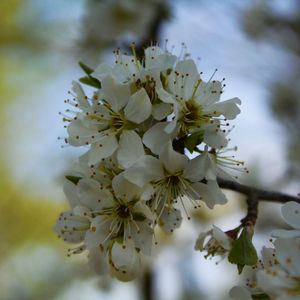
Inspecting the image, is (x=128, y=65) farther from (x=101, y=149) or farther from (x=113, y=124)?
(x=101, y=149)

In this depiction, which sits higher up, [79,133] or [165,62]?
[165,62]

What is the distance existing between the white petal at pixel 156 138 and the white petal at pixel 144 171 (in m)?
0.03

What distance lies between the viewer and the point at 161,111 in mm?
1271

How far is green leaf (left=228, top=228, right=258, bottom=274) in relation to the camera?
1.26m

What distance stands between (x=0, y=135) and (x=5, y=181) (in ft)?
3.84

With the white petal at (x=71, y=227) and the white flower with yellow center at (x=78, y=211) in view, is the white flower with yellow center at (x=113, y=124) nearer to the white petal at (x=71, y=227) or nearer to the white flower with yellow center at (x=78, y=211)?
the white flower with yellow center at (x=78, y=211)

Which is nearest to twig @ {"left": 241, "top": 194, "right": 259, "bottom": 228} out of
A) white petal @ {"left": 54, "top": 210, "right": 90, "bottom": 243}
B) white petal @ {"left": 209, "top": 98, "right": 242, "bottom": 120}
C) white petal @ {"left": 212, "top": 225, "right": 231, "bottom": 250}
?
white petal @ {"left": 212, "top": 225, "right": 231, "bottom": 250}

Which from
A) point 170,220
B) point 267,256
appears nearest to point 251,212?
point 267,256

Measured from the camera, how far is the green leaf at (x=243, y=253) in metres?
1.26

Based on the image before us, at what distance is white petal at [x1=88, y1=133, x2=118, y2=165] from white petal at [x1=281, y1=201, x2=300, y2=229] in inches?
23.6

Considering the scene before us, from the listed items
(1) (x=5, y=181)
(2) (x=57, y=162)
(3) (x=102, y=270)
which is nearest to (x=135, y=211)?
(3) (x=102, y=270)

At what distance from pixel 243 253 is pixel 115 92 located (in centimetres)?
72

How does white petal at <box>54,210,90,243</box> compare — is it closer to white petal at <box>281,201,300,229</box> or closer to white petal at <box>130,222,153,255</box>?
white petal at <box>130,222,153,255</box>

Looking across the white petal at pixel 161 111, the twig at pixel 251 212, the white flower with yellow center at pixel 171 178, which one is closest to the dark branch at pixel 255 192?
the twig at pixel 251 212
